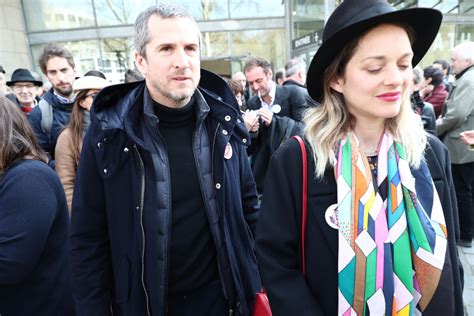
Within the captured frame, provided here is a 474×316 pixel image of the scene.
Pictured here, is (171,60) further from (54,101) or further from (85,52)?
(85,52)

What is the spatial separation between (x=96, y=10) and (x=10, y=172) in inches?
530

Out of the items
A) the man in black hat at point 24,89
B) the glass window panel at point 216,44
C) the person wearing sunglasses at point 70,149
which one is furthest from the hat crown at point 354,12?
the glass window panel at point 216,44

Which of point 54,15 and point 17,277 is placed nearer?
point 17,277

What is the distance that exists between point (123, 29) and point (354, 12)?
1334 centimetres

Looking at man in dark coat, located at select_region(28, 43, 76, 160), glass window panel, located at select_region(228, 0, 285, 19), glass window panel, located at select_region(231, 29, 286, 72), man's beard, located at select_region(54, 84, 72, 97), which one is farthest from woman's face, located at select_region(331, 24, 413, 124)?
glass window panel, located at select_region(228, 0, 285, 19)

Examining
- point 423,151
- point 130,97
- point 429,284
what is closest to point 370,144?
point 423,151

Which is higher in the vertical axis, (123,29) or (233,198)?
(123,29)

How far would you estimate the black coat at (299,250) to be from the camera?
4.17 feet

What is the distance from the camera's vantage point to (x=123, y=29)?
1280 centimetres

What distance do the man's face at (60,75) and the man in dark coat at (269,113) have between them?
73.1 inches

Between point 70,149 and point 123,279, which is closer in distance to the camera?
point 123,279

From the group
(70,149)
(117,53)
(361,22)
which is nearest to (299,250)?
(361,22)

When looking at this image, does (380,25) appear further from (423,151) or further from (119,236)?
(119,236)

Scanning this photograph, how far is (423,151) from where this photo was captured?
Result: 4.52 feet
